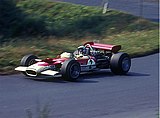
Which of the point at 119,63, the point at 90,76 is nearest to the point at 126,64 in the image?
the point at 119,63

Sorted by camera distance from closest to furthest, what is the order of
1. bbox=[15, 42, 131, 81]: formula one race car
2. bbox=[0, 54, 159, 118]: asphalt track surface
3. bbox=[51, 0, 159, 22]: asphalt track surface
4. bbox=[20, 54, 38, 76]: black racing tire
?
bbox=[0, 54, 159, 118]: asphalt track surface, bbox=[15, 42, 131, 81]: formula one race car, bbox=[20, 54, 38, 76]: black racing tire, bbox=[51, 0, 159, 22]: asphalt track surface

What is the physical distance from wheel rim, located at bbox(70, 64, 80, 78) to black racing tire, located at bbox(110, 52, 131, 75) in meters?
1.29

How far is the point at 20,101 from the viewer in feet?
37.5

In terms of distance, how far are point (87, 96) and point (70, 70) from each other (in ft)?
4.62

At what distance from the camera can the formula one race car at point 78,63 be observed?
13.5 meters

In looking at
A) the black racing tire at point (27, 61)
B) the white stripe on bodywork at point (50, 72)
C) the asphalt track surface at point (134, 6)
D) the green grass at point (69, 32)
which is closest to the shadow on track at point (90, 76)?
the white stripe on bodywork at point (50, 72)

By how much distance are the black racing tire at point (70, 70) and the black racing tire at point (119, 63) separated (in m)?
1.30

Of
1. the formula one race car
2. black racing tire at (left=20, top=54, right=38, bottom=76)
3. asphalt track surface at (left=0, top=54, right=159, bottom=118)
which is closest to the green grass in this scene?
black racing tire at (left=20, top=54, right=38, bottom=76)

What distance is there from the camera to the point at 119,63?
48.3 ft

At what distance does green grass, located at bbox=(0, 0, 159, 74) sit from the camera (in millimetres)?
16875

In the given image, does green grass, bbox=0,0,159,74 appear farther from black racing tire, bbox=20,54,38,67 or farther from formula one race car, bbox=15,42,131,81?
formula one race car, bbox=15,42,131,81

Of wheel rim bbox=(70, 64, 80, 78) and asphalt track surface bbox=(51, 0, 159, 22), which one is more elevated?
asphalt track surface bbox=(51, 0, 159, 22)

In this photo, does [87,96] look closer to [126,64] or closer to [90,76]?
[90,76]

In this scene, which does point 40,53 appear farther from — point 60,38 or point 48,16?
point 48,16
